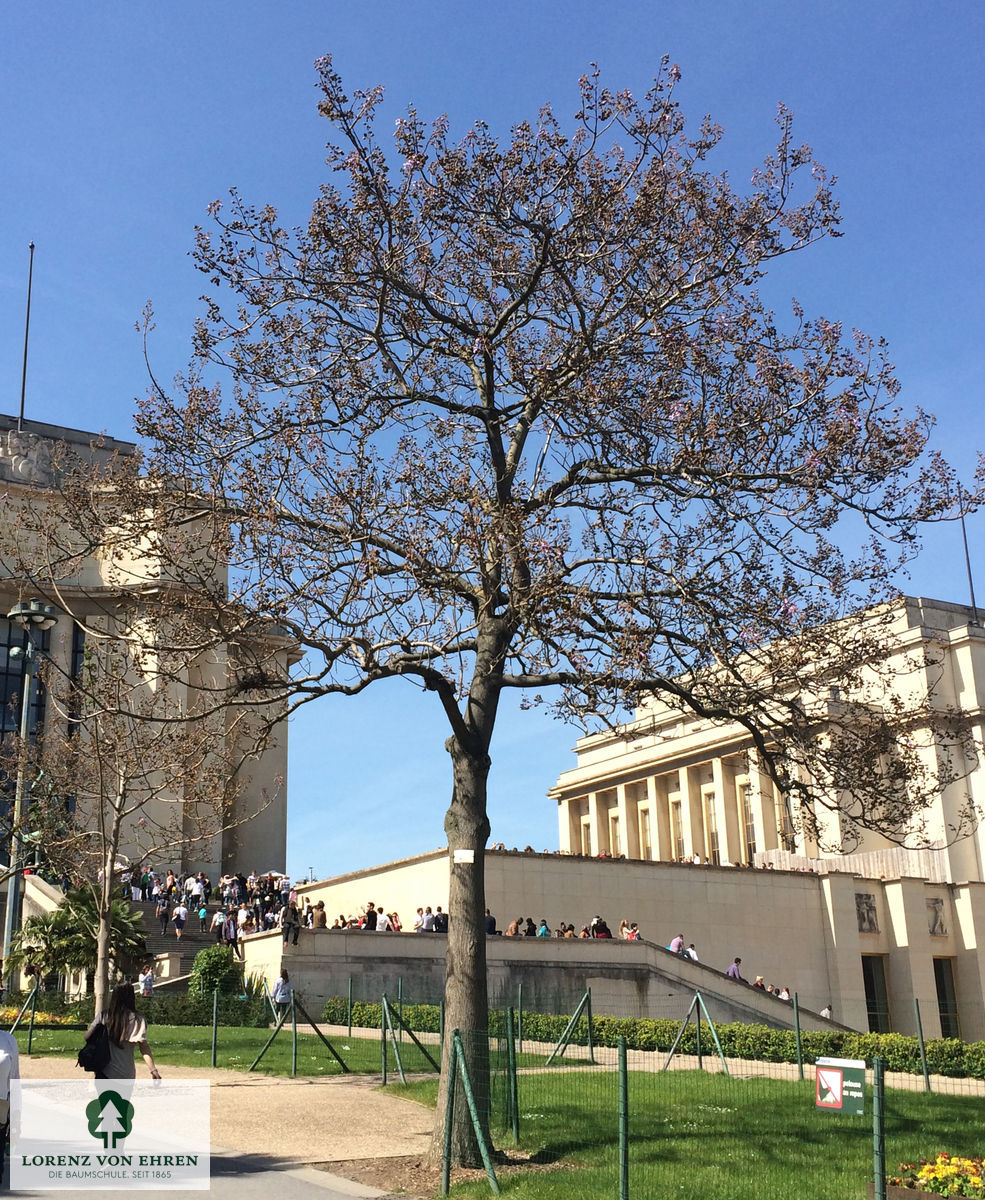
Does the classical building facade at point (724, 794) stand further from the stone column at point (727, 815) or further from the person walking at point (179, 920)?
the person walking at point (179, 920)

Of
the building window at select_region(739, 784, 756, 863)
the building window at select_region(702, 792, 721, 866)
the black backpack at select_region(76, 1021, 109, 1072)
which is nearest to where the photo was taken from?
the black backpack at select_region(76, 1021, 109, 1072)

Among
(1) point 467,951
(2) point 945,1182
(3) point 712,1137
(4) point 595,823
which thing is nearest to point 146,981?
(1) point 467,951

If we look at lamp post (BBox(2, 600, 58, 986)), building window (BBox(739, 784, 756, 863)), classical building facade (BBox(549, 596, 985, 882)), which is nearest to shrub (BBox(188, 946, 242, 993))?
lamp post (BBox(2, 600, 58, 986))

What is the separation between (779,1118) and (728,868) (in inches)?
1122

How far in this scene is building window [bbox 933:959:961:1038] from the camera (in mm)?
49312

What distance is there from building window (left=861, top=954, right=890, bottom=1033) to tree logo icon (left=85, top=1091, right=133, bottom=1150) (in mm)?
38416

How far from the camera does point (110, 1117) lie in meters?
12.6

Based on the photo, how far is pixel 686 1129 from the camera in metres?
14.8

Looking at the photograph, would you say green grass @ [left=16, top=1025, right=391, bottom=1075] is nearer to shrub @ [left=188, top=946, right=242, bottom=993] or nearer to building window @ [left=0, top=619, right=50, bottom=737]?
shrub @ [left=188, top=946, right=242, bottom=993]

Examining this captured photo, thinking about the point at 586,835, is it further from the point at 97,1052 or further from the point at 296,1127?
the point at 97,1052

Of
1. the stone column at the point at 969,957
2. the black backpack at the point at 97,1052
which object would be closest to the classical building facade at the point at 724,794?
the stone column at the point at 969,957

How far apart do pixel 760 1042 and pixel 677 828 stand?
41851mm

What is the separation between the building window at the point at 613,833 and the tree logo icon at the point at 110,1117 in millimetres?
60169

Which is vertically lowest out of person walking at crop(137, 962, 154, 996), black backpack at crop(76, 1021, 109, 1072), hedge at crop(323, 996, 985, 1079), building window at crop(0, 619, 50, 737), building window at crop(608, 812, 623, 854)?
hedge at crop(323, 996, 985, 1079)
